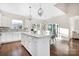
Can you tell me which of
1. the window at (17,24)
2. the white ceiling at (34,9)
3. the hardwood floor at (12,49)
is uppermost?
the white ceiling at (34,9)

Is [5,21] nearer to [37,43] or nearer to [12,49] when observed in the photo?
[12,49]

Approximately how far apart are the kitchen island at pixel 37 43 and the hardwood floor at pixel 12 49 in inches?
3.9

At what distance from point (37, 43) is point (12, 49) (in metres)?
0.52

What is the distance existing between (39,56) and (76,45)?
77 centimetres

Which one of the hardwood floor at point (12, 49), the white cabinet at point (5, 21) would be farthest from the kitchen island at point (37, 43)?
the white cabinet at point (5, 21)

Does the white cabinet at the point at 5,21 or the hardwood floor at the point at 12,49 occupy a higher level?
the white cabinet at the point at 5,21

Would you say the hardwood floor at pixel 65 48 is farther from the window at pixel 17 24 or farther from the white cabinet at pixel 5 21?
the white cabinet at pixel 5 21

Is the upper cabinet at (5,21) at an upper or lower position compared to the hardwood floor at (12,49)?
upper

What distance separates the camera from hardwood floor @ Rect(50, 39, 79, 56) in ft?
6.99

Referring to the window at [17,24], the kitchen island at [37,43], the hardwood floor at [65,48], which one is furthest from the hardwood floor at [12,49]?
the hardwood floor at [65,48]

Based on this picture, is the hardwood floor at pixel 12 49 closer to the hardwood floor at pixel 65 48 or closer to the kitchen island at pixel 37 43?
the kitchen island at pixel 37 43

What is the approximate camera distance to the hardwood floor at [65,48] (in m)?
2.13

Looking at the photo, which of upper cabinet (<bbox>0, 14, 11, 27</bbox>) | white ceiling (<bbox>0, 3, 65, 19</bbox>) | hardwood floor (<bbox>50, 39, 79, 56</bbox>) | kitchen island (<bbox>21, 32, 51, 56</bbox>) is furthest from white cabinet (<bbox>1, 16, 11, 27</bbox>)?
hardwood floor (<bbox>50, 39, 79, 56</bbox>)

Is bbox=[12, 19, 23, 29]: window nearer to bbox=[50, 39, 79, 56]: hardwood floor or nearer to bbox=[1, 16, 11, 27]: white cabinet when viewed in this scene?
bbox=[1, 16, 11, 27]: white cabinet
